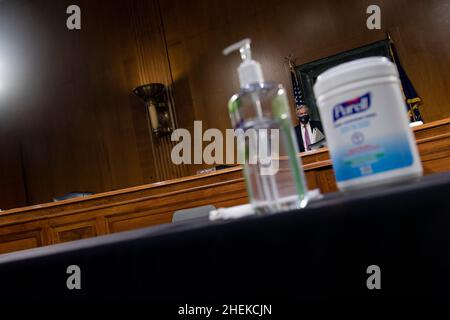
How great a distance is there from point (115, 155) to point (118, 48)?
1472 mm

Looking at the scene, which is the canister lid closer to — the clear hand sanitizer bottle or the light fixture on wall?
the clear hand sanitizer bottle

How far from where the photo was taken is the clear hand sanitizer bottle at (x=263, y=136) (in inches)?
21.7

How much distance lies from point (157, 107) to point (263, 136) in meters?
5.08

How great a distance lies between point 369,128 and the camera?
53 cm

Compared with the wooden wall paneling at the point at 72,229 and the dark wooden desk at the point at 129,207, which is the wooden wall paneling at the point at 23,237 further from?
the wooden wall paneling at the point at 72,229

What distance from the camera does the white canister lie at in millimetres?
513

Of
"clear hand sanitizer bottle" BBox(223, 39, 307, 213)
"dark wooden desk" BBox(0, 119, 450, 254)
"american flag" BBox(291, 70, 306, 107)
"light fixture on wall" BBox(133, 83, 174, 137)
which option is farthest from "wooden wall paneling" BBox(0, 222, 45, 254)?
"clear hand sanitizer bottle" BBox(223, 39, 307, 213)

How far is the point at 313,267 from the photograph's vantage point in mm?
407

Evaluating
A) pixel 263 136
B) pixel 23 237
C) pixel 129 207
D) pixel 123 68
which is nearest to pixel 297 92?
pixel 123 68

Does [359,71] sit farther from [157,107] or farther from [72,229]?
[157,107]

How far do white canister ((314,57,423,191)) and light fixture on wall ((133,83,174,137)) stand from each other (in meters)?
4.99
